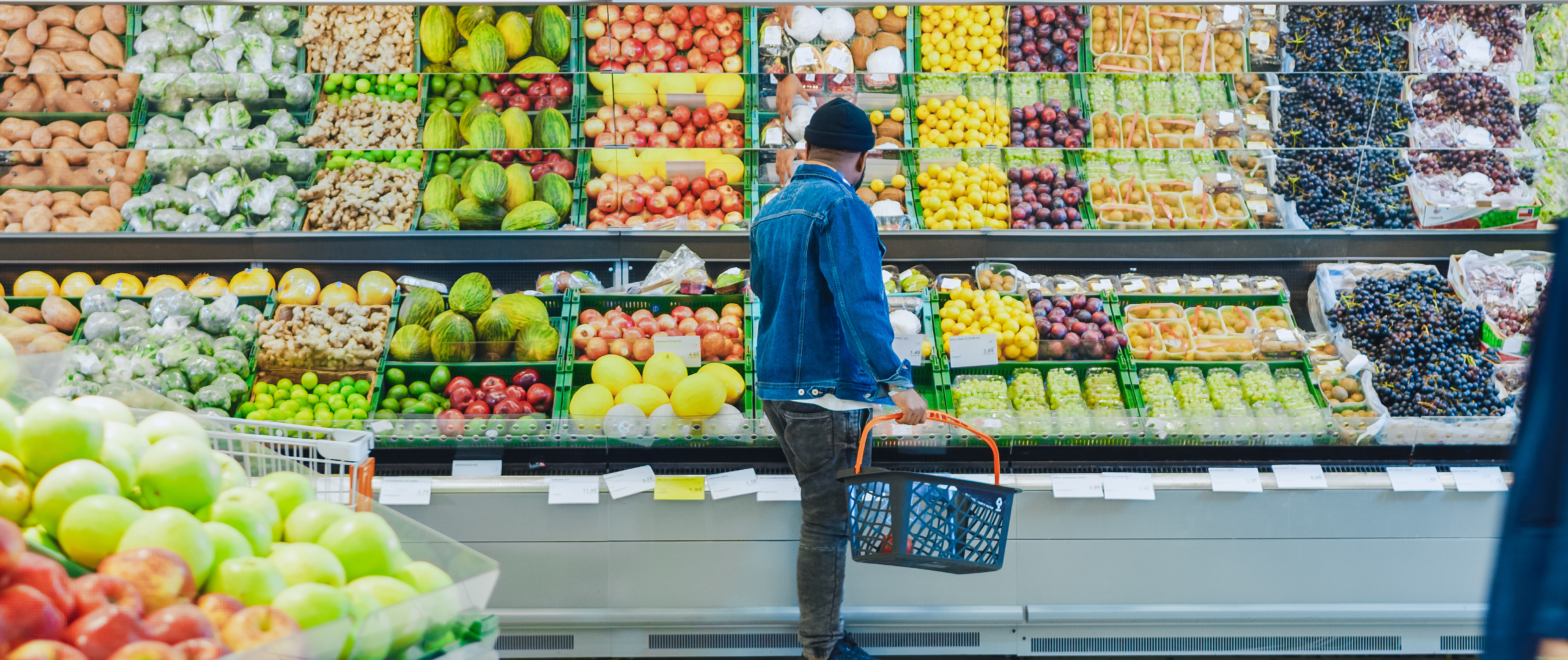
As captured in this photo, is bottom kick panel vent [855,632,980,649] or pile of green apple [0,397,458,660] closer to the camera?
pile of green apple [0,397,458,660]

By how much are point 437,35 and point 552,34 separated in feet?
1.57

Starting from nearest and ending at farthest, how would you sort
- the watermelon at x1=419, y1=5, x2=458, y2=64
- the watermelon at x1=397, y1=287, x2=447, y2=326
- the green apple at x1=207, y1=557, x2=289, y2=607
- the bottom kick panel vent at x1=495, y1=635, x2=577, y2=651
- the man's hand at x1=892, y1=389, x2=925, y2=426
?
1. the green apple at x1=207, y1=557, x2=289, y2=607
2. the man's hand at x1=892, y1=389, x2=925, y2=426
3. the bottom kick panel vent at x1=495, y1=635, x2=577, y2=651
4. the watermelon at x1=397, y1=287, x2=447, y2=326
5. the watermelon at x1=419, y1=5, x2=458, y2=64

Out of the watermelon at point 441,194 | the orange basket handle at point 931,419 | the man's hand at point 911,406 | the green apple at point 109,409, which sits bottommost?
the orange basket handle at point 931,419

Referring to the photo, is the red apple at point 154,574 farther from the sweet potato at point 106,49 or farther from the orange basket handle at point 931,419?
the sweet potato at point 106,49

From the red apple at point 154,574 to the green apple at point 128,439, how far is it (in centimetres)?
30

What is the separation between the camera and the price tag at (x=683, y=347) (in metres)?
3.73

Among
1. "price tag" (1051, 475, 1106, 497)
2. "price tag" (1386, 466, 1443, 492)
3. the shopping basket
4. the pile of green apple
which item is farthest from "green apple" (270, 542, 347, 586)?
"price tag" (1386, 466, 1443, 492)

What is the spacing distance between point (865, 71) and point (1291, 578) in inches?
98.1

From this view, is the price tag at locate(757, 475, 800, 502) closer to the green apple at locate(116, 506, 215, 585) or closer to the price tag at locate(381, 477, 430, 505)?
the price tag at locate(381, 477, 430, 505)

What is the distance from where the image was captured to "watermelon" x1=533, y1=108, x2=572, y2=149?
14.4 feet

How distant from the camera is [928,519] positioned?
2602 millimetres

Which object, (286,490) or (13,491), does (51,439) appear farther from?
(286,490)

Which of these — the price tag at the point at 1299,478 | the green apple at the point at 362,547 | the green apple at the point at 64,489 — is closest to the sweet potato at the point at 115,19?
the green apple at the point at 64,489

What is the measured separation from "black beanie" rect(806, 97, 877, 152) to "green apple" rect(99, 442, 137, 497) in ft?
6.15
